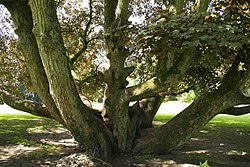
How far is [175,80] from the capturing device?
17.1 ft

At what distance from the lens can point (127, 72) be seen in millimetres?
6309

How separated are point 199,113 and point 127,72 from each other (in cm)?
182

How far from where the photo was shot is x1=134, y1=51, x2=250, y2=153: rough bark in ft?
18.5

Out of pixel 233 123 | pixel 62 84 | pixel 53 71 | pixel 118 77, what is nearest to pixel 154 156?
pixel 118 77

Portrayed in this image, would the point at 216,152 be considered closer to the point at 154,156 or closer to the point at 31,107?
the point at 154,156

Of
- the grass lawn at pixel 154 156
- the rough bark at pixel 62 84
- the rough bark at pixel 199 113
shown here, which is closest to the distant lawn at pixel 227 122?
the grass lawn at pixel 154 156

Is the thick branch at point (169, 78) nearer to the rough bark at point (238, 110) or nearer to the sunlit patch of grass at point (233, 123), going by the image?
the rough bark at point (238, 110)

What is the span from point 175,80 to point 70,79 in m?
1.99

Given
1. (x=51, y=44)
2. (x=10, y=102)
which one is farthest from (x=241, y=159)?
(x=10, y=102)

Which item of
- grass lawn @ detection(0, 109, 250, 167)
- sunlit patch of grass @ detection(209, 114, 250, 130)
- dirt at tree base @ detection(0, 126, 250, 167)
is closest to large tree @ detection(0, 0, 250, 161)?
dirt at tree base @ detection(0, 126, 250, 167)

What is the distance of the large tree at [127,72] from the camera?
14.3ft

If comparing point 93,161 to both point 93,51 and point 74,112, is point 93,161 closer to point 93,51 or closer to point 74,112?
point 74,112

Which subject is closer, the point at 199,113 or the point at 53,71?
the point at 53,71

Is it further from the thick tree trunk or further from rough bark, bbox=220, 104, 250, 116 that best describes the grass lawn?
rough bark, bbox=220, 104, 250, 116
